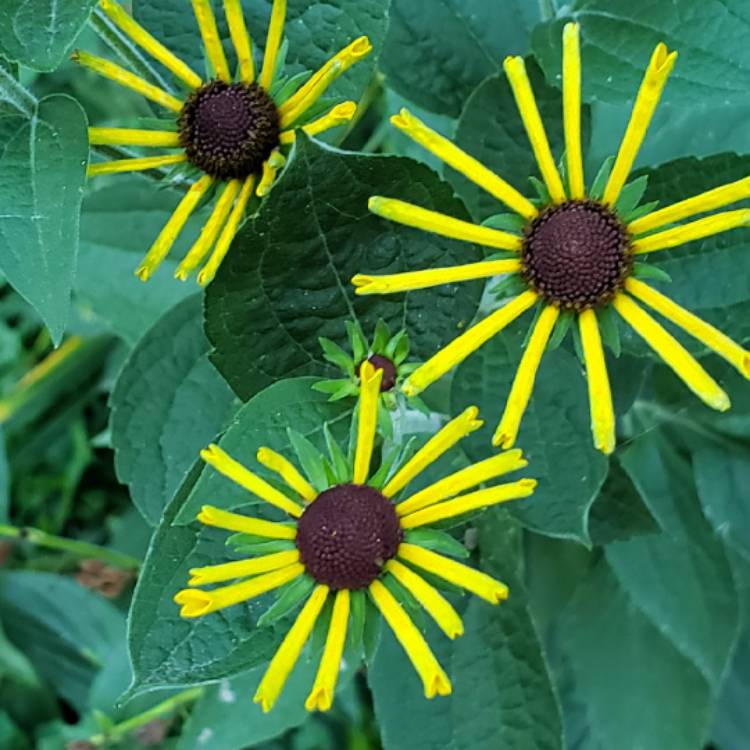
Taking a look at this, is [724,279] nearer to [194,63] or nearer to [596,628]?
[194,63]

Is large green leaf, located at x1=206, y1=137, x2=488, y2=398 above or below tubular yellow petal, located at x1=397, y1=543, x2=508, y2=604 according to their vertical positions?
above

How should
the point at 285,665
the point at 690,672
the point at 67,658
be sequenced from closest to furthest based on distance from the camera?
the point at 285,665 < the point at 690,672 < the point at 67,658

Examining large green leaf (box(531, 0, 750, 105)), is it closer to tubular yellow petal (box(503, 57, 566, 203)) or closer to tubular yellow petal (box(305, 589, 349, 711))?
tubular yellow petal (box(503, 57, 566, 203))

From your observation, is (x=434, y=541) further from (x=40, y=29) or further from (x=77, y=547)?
(x=77, y=547)

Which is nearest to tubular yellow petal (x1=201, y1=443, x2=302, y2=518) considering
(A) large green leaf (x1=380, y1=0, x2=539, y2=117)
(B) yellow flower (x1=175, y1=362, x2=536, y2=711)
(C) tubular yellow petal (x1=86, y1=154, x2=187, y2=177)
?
(B) yellow flower (x1=175, y1=362, x2=536, y2=711)

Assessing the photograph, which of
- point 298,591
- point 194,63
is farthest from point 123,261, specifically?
point 298,591

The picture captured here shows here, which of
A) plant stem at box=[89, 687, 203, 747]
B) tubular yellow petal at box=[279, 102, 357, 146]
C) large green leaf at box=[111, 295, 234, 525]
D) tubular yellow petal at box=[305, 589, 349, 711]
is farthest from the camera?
plant stem at box=[89, 687, 203, 747]
